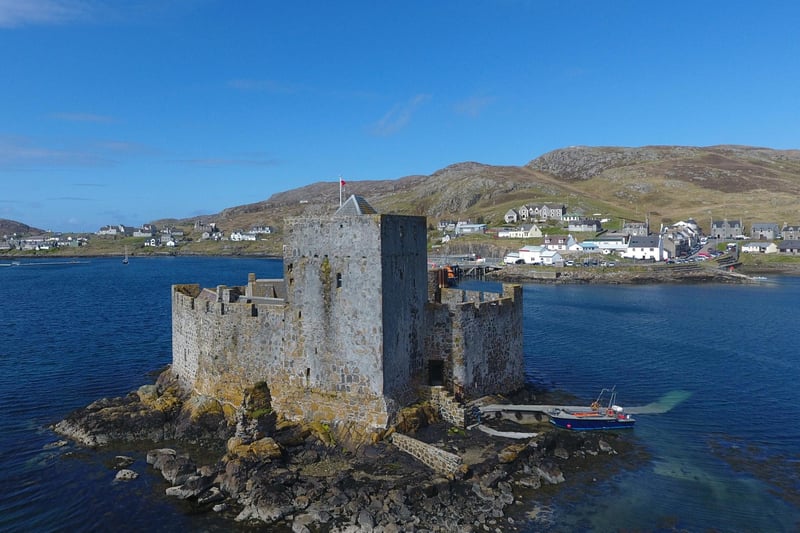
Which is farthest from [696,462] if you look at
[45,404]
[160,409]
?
[45,404]

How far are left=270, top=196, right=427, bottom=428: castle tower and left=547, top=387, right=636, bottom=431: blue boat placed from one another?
21.1ft

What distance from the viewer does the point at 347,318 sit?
67.4ft

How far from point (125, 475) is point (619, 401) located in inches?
845

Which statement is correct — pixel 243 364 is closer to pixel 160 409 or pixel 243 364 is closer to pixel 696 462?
pixel 160 409

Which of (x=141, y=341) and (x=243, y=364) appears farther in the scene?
(x=141, y=341)

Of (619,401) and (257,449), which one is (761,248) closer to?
(619,401)

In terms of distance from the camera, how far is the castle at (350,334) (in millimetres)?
20312

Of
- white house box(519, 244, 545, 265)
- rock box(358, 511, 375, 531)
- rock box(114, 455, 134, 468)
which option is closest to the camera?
rock box(358, 511, 375, 531)

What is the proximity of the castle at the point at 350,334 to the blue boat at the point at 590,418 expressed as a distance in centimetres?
312

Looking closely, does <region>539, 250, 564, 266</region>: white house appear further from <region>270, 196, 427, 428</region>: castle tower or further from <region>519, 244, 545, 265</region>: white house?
<region>270, 196, 427, 428</region>: castle tower

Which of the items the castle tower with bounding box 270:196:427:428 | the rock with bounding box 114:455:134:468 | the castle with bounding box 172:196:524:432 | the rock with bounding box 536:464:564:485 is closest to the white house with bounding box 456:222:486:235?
the castle with bounding box 172:196:524:432

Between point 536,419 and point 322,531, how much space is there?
1098cm

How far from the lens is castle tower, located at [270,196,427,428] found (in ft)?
66.4

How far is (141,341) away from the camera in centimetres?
4262
